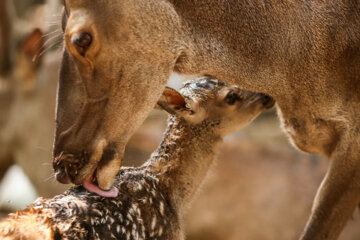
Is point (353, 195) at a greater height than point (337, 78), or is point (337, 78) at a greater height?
point (337, 78)

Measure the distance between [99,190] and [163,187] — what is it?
1.05 metres

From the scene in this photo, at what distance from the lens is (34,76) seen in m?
8.23

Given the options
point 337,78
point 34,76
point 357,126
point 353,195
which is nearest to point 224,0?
point 337,78

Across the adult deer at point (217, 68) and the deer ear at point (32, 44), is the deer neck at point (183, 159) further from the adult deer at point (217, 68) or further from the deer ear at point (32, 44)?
the deer ear at point (32, 44)

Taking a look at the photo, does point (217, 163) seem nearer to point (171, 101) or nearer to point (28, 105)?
point (28, 105)

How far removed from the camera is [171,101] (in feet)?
13.0

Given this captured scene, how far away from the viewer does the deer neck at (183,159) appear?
4.46 m

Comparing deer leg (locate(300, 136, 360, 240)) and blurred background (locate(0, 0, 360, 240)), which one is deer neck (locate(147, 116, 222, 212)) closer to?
deer leg (locate(300, 136, 360, 240))

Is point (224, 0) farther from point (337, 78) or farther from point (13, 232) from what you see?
point (13, 232)

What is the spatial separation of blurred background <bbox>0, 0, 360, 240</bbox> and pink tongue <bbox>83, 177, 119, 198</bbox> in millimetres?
3577

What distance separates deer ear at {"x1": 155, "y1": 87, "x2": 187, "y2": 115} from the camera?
3.86m

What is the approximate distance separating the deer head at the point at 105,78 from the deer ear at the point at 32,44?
443 cm

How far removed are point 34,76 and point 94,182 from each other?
5.17m

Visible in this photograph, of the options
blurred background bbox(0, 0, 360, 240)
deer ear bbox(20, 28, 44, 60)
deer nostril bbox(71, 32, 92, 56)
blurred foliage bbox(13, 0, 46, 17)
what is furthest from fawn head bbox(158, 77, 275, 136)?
blurred foliage bbox(13, 0, 46, 17)
